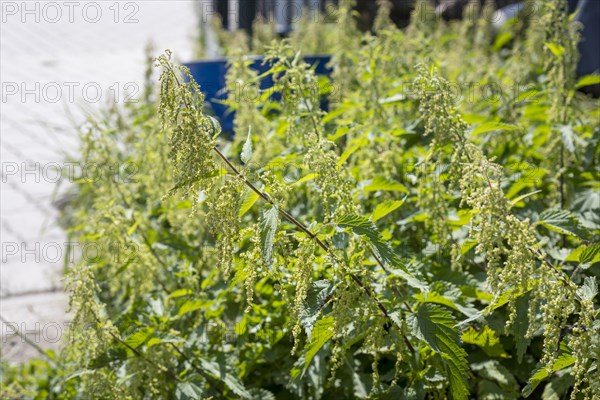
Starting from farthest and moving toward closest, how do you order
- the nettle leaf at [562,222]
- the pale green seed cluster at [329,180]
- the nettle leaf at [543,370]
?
the nettle leaf at [562,222], the pale green seed cluster at [329,180], the nettle leaf at [543,370]

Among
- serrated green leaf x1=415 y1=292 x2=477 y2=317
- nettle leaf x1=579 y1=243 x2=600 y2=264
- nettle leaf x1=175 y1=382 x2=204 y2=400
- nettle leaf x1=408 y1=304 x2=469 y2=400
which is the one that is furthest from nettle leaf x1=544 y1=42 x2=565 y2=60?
nettle leaf x1=175 y1=382 x2=204 y2=400

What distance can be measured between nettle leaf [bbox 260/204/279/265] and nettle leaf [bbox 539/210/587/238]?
2.83ft

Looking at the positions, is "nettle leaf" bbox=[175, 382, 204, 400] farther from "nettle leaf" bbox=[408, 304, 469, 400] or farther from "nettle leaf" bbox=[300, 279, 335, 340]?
"nettle leaf" bbox=[408, 304, 469, 400]

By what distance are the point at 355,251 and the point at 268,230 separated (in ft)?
1.37

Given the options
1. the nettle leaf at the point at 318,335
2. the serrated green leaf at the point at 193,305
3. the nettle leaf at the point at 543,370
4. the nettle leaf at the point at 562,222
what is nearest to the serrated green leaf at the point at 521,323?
the nettle leaf at the point at 543,370

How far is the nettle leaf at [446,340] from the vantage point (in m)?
2.18

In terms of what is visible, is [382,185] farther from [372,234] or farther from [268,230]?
[268,230]

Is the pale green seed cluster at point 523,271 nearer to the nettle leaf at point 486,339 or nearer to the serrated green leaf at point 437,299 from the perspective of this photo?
the serrated green leaf at point 437,299

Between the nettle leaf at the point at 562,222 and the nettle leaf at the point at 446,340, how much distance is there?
44cm

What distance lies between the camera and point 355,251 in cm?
232

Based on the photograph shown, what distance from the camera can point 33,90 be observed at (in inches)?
382

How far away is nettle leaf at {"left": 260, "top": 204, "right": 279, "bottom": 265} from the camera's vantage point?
1973mm

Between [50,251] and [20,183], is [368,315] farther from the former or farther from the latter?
[20,183]

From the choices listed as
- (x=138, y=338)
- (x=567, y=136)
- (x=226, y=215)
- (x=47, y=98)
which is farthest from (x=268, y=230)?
(x=47, y=98)
